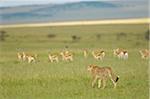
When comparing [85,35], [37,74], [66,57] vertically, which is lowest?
[85,35]

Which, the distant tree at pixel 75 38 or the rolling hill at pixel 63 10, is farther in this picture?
the distant tree at pixel 75 38

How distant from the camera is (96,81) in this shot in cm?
1077

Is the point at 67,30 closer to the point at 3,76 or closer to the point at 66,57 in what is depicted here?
the point at 66,57

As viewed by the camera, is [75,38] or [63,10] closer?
[63,10]

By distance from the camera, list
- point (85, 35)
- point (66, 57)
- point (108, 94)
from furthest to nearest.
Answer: point (85, 35)
point (66, 57)
point (108, 94)

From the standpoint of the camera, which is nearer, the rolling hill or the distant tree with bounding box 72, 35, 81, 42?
the rolling hill

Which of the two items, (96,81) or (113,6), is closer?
(96,81)

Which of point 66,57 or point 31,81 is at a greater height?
point 31,81

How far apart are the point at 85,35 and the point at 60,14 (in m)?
16.7

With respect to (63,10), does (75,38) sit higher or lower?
lower

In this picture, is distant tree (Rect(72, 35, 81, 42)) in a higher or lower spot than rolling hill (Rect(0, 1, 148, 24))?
lower

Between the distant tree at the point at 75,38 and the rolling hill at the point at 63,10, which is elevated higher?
the rolling hill at the point at 63,10

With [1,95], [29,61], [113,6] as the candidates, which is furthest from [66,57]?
[1,95]

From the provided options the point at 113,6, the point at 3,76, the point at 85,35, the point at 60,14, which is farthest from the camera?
the point at 85,35
